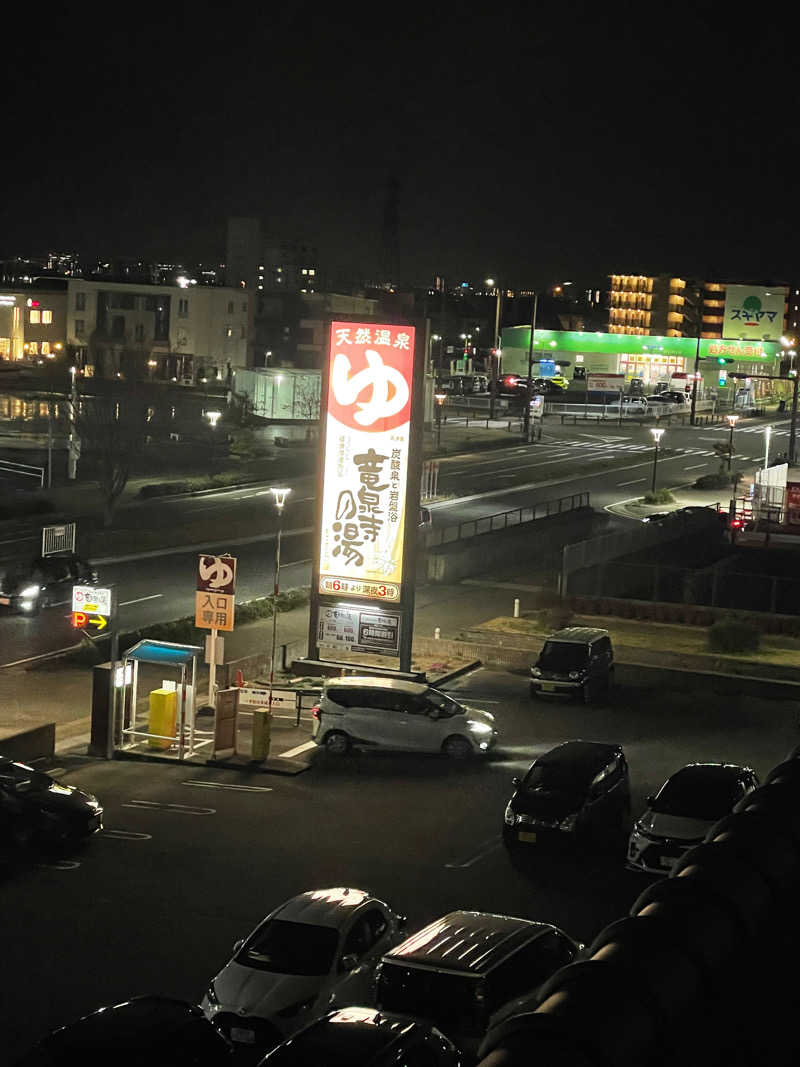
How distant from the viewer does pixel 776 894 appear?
30.6ft

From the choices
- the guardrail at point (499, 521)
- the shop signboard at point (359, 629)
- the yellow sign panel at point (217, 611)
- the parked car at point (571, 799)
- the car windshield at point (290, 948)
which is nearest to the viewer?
the car windshield at point (290, 948)

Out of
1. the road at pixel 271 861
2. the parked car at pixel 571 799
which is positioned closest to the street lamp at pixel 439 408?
the road at pixel 271 861

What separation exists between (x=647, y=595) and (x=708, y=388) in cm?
7669

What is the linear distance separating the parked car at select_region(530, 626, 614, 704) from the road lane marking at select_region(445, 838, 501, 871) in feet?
25.9

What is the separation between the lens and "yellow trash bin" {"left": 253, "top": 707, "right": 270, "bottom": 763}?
2181 centimetres

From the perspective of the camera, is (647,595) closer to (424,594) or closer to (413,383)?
(424,594)

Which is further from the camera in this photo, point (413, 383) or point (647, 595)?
point (647, 595)

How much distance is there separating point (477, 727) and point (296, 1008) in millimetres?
10394

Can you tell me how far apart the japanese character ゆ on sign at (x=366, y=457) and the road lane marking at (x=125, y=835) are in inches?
297

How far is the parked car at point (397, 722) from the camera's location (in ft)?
73.6

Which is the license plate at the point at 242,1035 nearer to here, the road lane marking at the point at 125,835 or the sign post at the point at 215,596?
the road lane marking at the point at 125,835

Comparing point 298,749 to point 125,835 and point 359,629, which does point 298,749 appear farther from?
point 125,835

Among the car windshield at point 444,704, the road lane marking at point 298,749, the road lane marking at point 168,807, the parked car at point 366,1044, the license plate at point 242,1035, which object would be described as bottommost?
the road lane marking at point 168,807

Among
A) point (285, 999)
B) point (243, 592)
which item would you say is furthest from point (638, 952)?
point (243, 592)
